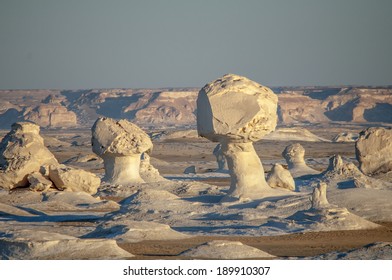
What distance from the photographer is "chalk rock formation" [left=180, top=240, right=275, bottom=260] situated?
12.6m

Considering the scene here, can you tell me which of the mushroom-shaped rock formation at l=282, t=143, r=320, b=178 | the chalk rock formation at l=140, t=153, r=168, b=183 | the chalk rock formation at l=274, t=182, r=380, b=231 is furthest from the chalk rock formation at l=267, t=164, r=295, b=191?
Result: the mushroom-shaped rock formation at l=282, t=143, r=320, b=178

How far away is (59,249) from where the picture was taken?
12703 millimetres

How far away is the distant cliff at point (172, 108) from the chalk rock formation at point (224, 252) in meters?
103

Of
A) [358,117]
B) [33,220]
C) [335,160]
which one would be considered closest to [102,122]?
[335,160]

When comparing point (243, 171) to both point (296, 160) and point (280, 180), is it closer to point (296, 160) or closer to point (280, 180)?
point (280, 180)

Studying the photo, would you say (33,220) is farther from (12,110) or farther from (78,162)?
(12,110)

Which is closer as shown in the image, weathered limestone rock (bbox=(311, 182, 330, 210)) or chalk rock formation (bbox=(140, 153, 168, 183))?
weathered limestone rock (bbox=(311, 182, 330, 210))

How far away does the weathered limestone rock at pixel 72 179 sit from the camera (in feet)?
71.2

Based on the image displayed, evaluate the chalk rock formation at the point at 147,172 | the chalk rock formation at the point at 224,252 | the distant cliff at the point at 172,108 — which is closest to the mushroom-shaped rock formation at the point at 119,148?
the chalk rock formation at the point at 147,172

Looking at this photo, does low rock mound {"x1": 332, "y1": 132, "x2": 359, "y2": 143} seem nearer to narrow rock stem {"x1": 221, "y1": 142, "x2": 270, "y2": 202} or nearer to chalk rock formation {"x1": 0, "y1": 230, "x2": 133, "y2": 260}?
narrow rock stem {"x1": 221, "y1": 142, "x2": 270, "y2": 202}

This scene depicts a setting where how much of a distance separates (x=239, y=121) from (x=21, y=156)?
6.95 meters

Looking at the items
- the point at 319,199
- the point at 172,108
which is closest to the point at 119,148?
the point at 319,199

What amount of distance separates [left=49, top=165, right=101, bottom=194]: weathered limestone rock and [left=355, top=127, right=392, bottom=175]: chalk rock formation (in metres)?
8.43

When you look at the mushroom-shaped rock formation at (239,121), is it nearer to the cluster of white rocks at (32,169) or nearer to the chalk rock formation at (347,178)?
the chalk rock formation at (347,178)
